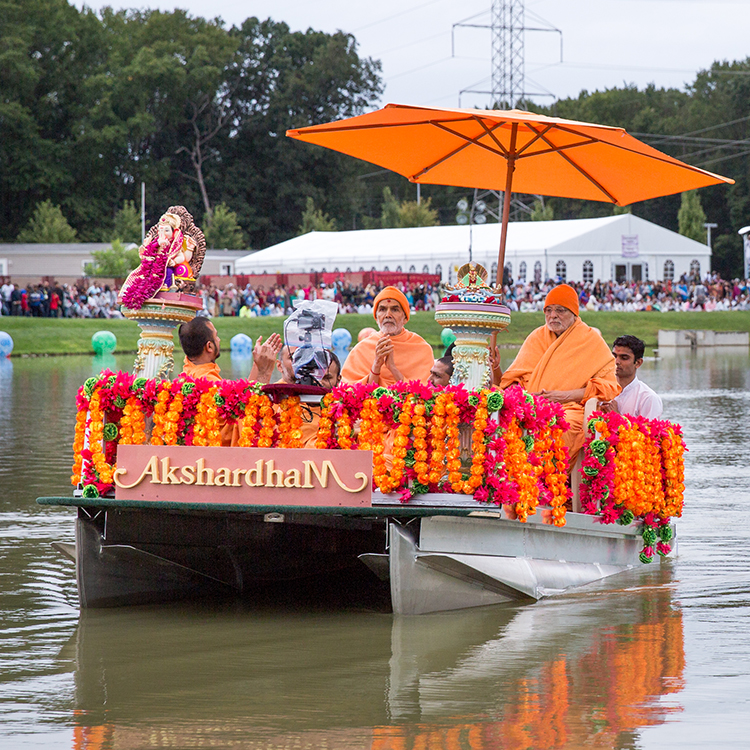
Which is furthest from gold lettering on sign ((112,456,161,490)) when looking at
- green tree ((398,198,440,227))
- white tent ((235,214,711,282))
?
green tree ((398,198,440,227))

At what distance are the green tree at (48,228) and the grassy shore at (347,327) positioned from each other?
27.8m

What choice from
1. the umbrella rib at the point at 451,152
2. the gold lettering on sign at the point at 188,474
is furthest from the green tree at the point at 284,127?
the gold lettering on sign at the point at 188,474

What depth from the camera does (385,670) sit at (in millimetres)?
6645

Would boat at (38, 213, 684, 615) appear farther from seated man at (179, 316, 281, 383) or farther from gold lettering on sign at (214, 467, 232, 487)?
seated man at (179, 316, 281, 383)

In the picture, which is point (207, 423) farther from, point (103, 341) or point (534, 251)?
point (534, 251)

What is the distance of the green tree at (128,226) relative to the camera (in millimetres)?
67688

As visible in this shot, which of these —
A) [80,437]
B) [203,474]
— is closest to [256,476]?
[203,474]

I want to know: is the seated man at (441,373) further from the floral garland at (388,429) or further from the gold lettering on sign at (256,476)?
the gold lettering on sign at (256,476)

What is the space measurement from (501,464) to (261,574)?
238cm

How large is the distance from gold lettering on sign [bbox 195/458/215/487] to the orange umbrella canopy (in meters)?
2.56

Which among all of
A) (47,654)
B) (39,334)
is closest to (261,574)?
(47,654)

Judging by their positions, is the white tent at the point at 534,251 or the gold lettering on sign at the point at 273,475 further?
the white tent at the point at 534,251

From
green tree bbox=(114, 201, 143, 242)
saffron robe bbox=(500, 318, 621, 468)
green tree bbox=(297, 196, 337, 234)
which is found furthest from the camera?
green tree bbox=(297, 196, 337, 234)

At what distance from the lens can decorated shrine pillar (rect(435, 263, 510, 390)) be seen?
299 inches
